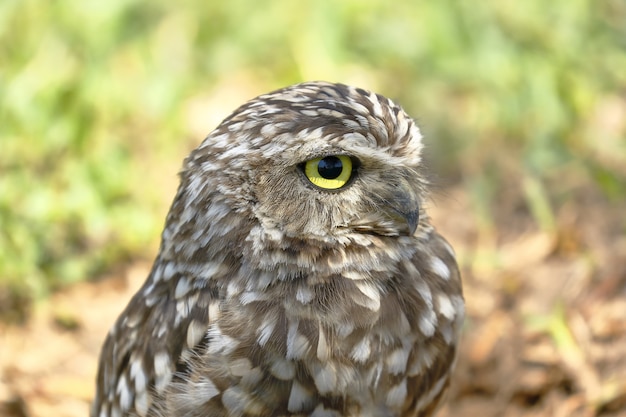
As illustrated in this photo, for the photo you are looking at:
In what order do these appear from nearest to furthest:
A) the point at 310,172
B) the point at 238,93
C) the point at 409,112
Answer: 1. the point at 310,172
2. the point at 409,112
3. the point at 238,93

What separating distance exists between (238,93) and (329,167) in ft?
10.3

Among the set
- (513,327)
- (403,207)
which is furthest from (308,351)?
(513,327)

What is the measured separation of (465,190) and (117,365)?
7.90 ft

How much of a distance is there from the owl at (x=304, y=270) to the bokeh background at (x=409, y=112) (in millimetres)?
353

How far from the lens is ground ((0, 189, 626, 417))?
11.0 ft

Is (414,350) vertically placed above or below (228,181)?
below

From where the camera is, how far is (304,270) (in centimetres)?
232

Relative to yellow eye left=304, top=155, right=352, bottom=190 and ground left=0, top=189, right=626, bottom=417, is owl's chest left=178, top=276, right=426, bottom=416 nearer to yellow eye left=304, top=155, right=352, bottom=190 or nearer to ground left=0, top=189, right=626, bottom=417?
yellow eye left=304, top=155, right=352, bottom=190

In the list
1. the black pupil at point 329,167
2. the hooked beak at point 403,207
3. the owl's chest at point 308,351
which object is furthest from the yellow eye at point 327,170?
the owl's chest at point 308,351

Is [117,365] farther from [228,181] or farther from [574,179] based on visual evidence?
[574,179]

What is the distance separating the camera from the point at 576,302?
3.65 metres

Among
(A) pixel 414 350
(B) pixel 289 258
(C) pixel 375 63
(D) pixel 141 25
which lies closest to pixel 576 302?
(A) pixel 414 350

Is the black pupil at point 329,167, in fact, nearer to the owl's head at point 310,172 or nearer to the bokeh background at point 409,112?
the owl's head at point 310,172

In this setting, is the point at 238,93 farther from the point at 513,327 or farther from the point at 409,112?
the point at 513,327
